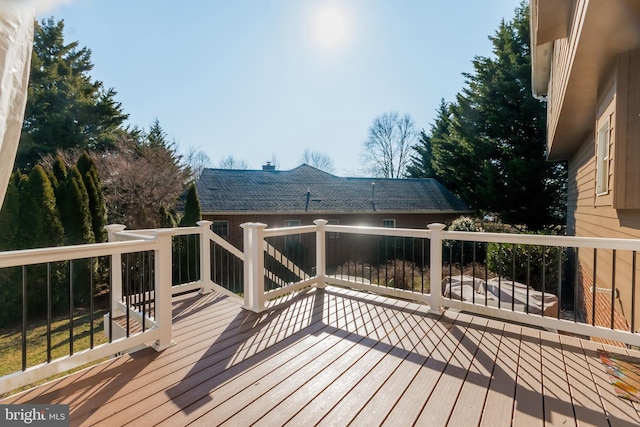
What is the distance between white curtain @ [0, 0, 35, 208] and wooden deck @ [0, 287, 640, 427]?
162cm

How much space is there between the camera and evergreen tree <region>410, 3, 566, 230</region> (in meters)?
14.0

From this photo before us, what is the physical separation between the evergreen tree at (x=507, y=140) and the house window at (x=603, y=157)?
1115 centimetres

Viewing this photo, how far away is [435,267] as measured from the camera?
3.68 m

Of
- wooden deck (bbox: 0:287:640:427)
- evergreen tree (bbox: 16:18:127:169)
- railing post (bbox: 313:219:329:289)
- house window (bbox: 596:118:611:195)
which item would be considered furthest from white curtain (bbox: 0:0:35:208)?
evergreen tree (bbox: 16:18:127:169)

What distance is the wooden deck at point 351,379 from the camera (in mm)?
1943

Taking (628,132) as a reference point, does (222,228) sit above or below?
below

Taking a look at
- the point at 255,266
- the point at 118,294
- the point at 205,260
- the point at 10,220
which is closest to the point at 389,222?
the point at 205,260

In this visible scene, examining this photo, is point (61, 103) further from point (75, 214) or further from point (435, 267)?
point (435, 267)

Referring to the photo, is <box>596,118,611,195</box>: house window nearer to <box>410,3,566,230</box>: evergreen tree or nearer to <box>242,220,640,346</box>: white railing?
<box>242,220,640,346</box>: white railing

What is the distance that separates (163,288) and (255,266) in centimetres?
114

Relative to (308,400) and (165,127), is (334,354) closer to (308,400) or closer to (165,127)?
(308,400)

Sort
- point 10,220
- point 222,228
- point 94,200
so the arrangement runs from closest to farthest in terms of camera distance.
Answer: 1. point 10,220
2. point 94,200
3. point 222,228

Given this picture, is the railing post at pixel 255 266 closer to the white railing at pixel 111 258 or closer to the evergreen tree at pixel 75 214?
the white railing at pixel 111 258

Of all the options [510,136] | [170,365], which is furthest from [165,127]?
[170,365]
